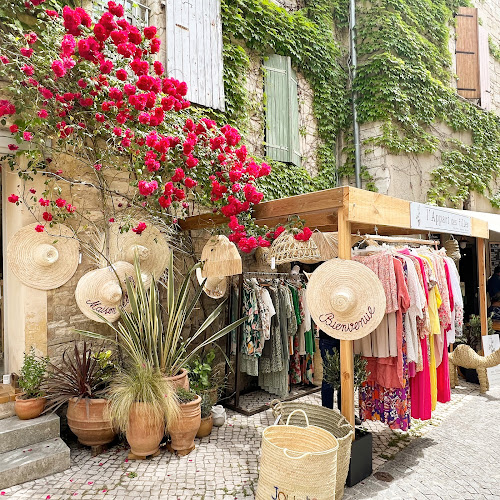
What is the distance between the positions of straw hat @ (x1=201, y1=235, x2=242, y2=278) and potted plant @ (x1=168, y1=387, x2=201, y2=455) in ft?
3.66

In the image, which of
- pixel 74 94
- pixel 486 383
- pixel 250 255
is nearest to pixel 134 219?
pixel 74 94

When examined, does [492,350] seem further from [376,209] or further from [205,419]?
[205,419]

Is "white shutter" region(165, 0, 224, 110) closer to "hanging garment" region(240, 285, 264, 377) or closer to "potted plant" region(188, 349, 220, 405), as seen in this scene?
"hanging garment" region(240, 285, 264, 377)

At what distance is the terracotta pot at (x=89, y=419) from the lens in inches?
139

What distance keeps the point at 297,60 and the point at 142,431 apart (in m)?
5.80

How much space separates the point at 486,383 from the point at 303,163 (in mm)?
4066

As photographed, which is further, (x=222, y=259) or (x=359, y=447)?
(x=222, y=259)

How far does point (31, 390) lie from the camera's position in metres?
3.63

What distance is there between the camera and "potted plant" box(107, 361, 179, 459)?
3.38m

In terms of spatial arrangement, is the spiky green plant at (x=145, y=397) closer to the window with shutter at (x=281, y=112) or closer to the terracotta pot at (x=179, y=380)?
the terracotta pot at (x=179, y=380)

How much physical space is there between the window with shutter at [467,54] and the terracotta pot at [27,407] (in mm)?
9632

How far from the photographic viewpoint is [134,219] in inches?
168

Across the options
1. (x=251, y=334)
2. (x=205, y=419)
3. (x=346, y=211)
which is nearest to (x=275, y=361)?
(x=251, y=334)

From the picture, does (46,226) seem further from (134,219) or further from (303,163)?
(303,163)
